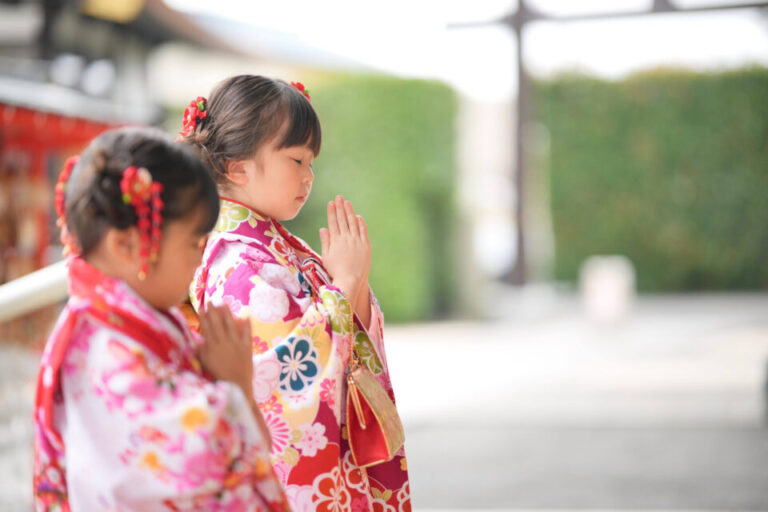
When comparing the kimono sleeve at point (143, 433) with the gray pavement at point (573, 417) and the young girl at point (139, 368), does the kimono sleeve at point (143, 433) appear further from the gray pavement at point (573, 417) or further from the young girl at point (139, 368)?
the gray pavement at point (573, 417)

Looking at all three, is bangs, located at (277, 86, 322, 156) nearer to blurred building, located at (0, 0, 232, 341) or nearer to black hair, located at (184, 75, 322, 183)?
black hair, located at (184, 75, 322, 183)

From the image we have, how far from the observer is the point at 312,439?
1569mm

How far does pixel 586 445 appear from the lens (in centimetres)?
505

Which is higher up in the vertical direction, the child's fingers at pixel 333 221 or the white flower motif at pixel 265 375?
the child's fingers at pixel 333 221

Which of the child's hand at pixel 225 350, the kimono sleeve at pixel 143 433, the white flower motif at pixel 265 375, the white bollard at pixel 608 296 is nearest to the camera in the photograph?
the kimono sleeve at pixel 143 433

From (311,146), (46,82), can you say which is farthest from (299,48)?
(311,146)

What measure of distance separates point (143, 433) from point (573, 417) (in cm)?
493

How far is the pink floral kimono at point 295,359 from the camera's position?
5.09 ft

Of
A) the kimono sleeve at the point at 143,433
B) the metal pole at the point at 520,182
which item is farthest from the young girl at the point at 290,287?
the metal pole at the point at 520,182

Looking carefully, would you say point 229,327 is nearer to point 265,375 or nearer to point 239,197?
point 265,375

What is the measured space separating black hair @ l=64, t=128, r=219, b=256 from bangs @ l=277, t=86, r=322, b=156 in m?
0.41

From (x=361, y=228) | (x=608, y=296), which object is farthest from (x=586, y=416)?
(x=608, y=296)

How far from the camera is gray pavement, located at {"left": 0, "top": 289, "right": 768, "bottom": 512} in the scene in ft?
13.3

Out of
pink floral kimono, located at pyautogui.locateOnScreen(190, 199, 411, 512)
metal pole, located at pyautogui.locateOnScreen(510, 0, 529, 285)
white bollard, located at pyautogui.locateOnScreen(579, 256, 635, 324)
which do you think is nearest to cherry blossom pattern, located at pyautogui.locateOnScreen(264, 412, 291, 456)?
pink floral kimono, located at pyautogui.locateOnScreen(190, 199, 411, 512)
